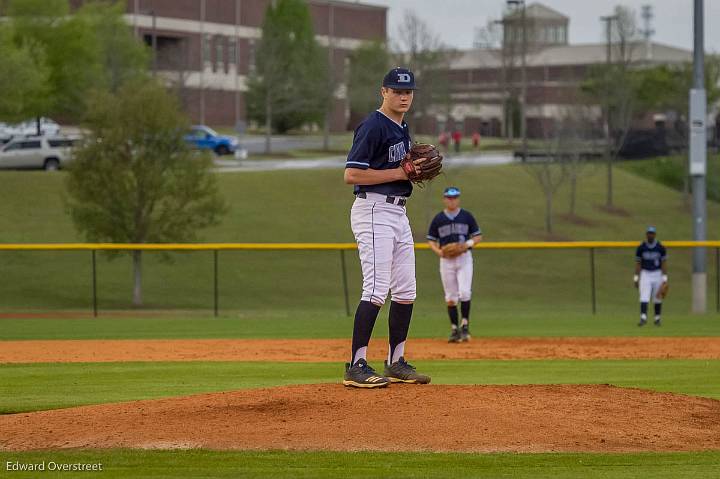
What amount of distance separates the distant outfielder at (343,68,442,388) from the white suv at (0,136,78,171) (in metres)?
→ 39.3

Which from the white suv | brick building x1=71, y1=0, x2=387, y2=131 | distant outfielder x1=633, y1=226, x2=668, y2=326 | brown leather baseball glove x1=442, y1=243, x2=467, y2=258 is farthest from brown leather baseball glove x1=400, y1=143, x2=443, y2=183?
brick building x1=71, y1=0, x2=387, y2=131

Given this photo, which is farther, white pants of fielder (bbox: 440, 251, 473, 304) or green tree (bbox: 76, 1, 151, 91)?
green tree (bbox: 76, 1, 151, 91)

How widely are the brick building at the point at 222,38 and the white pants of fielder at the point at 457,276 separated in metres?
48.8

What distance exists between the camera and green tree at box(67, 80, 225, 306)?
91.2 ft

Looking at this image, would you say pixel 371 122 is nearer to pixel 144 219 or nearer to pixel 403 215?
pixel 403 215

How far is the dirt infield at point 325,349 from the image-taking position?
1291 centimetres

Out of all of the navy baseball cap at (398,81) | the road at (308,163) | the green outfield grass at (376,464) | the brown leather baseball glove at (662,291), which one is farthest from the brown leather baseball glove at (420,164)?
the road at (308,163)

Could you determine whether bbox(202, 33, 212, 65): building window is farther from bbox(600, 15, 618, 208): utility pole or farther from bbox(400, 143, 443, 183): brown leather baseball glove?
bbox(400, 143, 443, 183): brown leather baseball glove

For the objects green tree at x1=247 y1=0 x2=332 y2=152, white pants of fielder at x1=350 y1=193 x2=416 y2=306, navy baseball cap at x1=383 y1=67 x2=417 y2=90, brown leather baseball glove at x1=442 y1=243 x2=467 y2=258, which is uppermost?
green tree at x1=247 y1=0 x2=332 y2=152

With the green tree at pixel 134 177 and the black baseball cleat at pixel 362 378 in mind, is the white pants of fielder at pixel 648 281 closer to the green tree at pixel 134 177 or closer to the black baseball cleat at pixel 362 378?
the black baseball cleat at pixel 362 378

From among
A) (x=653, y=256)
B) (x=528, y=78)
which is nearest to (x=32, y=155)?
(x=653, y=256)

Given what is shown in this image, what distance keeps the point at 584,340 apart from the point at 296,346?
159 inches

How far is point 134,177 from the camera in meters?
28.3

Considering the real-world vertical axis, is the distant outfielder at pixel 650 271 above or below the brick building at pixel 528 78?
below
